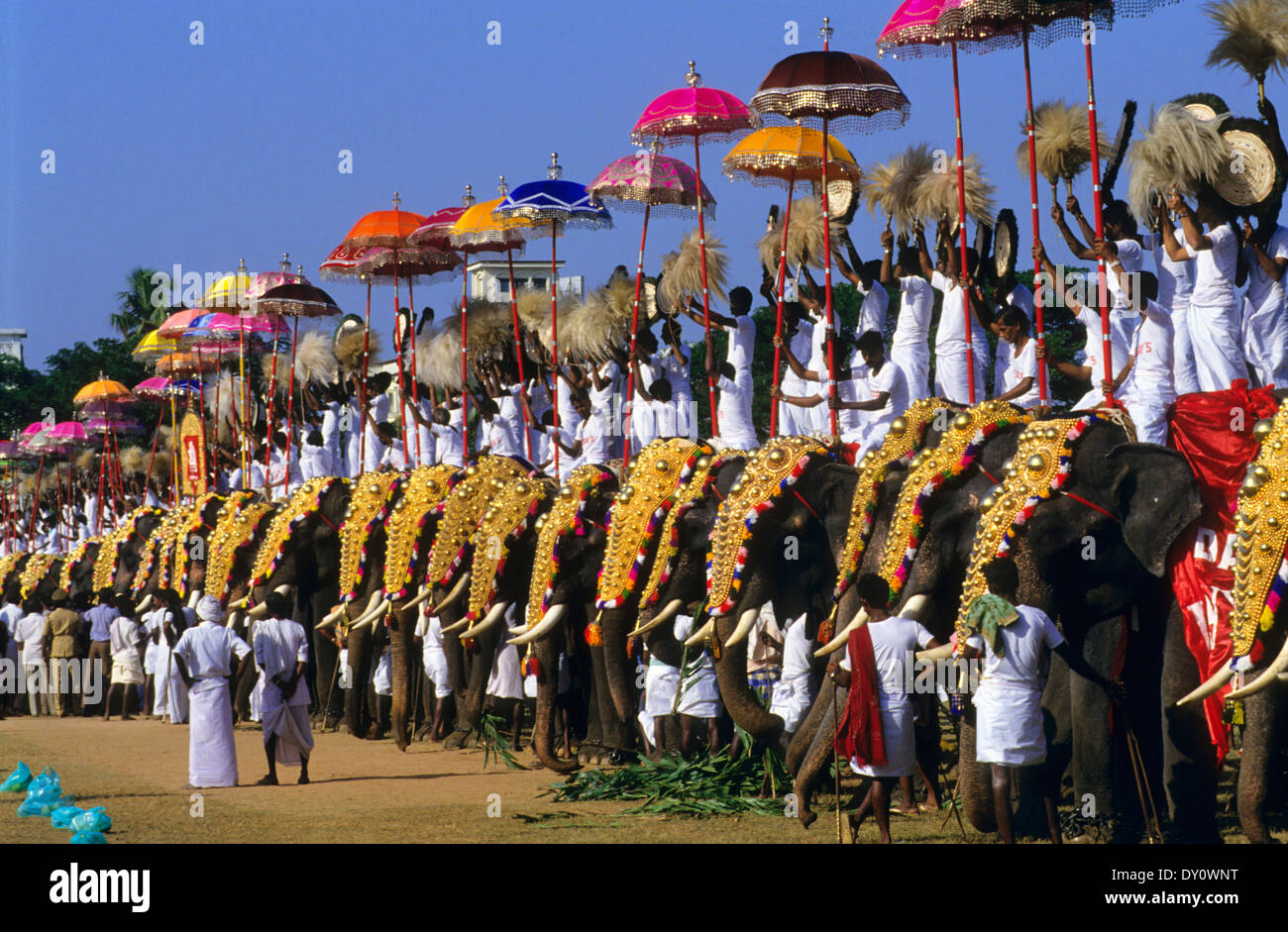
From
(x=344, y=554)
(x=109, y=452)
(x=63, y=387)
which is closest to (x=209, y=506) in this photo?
(x=344, y=554)

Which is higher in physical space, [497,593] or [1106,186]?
[1106,186]

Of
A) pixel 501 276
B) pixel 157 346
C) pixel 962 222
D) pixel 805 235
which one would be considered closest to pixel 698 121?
pixel 805 235

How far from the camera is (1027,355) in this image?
39.7 feet

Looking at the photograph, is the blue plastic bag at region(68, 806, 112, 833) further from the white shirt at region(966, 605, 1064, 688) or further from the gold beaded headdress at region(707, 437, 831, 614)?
the white shirt at region(966, 605, 1064, 688)

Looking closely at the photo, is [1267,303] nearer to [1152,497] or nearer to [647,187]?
Answer: [1152,497]

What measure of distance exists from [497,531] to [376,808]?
109 inches

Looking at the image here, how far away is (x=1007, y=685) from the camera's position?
8.37m

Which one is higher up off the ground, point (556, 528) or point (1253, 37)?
point (1253, 37)

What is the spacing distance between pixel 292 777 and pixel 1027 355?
641 cm

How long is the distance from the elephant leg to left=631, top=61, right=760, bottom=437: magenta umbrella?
6268mm

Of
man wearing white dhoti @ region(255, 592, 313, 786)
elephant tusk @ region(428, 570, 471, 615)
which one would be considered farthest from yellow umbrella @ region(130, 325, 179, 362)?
man wearing white dhoti @ region(255, 592, 313, 786)

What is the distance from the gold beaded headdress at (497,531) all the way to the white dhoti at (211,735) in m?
1.97

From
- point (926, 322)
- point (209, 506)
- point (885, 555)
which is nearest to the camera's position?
point (885, 555)

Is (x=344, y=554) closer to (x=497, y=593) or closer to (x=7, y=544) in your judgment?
(x=497, y=593)
